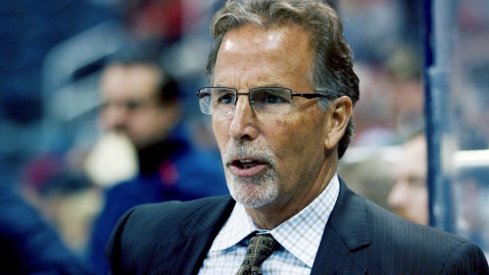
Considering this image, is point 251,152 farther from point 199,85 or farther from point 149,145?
point 199,85

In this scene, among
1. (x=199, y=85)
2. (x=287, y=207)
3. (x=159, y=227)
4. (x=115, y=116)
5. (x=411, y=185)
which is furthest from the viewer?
(x=199, y=85)

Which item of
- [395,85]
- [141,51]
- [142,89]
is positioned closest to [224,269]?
[142,89]

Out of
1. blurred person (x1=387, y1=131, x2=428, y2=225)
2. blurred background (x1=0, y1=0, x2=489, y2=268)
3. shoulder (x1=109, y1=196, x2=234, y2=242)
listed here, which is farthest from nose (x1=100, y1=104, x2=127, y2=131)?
shoulder (x1=109, y1=196, x2=234, y2=242)

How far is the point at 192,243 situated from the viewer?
2.19 meters

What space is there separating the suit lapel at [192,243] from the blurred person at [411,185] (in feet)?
3.55

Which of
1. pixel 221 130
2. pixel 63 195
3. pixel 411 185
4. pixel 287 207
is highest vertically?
pixel 221 130

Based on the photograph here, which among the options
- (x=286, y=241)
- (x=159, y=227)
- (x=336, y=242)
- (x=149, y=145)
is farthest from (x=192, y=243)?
(x=149, y=145)

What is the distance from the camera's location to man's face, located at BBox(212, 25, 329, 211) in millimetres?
1980

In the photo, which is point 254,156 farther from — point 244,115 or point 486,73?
point 486,73

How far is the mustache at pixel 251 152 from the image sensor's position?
1974 millimetres

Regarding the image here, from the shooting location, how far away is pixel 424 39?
237 centimetres

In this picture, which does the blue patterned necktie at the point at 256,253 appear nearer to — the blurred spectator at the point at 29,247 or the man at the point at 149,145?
the blurred spectator at the point at 29,247

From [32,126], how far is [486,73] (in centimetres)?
505

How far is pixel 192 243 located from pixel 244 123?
405 mm
